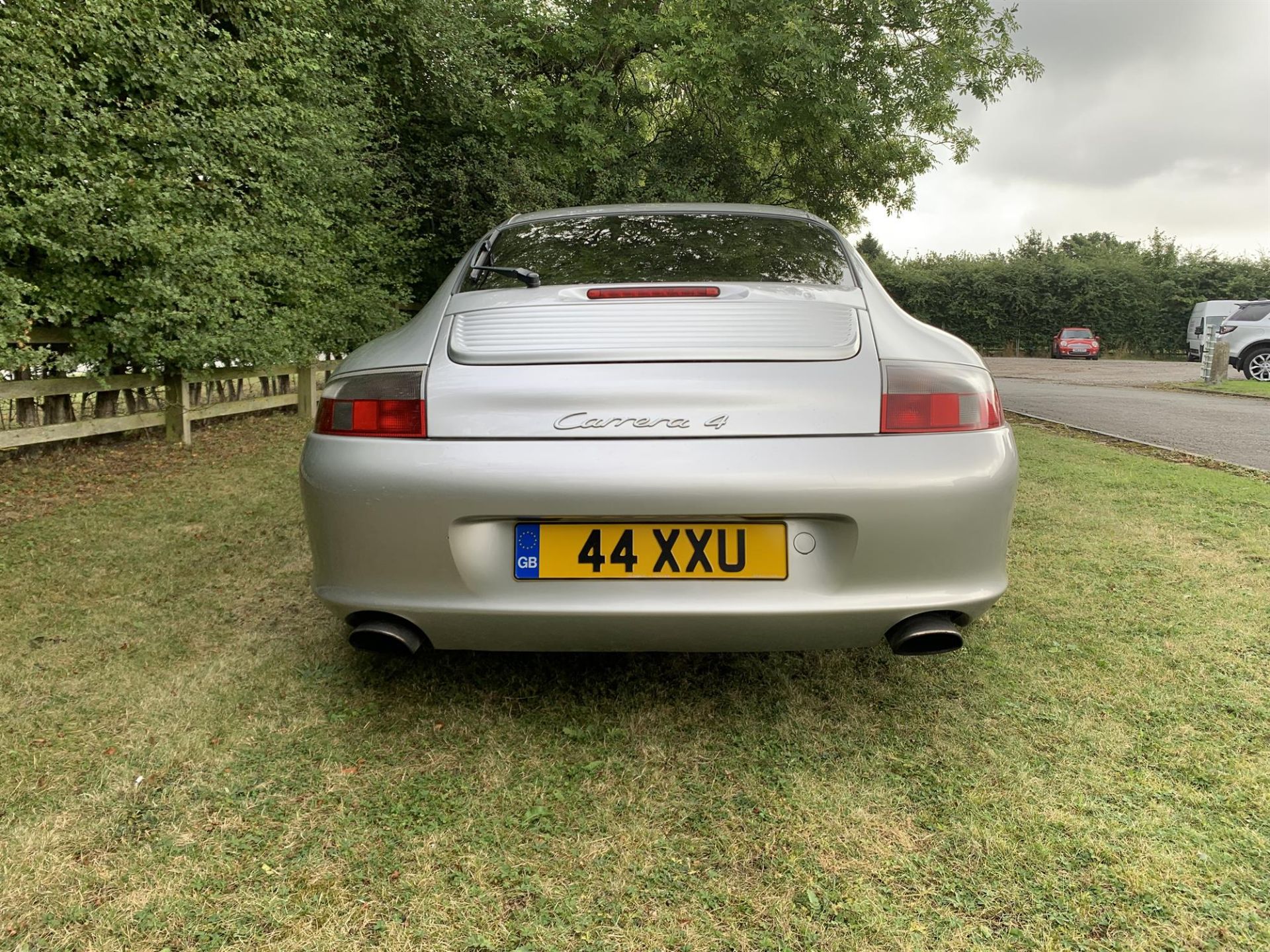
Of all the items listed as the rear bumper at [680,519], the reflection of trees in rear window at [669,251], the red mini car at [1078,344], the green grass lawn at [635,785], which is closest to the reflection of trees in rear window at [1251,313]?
the red mini car at [1078,344]

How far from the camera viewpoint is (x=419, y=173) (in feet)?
39.7

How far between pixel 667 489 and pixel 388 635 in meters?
0.77

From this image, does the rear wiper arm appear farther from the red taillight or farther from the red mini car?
the red mini car

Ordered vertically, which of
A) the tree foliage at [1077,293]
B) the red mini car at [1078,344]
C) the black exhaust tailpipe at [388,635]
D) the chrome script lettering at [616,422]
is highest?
the tree foliage at [1077,293]

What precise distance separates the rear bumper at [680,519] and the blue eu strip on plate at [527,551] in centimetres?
2

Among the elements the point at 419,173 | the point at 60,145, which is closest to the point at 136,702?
the point at 60,145

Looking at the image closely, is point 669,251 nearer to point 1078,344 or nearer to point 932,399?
point 932,399

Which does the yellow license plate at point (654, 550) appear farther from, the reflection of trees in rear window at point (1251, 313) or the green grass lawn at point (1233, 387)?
the reflection of trees in rear window at point (1251, 313)

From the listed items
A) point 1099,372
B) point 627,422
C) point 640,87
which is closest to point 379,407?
point 627,422

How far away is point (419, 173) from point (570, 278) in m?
11.1

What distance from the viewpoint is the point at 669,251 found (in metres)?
2.41

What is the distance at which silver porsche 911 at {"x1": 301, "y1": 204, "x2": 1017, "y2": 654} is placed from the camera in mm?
1764

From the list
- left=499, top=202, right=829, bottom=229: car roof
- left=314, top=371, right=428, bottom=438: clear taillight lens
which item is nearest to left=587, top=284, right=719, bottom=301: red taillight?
left=314, top=371, right=428, bottom=438: clear taillight lens

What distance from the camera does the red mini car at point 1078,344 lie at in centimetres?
2822
